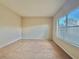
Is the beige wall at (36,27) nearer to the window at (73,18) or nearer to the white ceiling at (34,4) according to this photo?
the white ceiling at (34,4)

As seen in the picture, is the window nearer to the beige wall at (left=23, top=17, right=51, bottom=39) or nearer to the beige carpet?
the beige carpet

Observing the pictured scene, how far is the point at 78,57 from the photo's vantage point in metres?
3.21

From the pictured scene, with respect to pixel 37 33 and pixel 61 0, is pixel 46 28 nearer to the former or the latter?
pixel 37 33

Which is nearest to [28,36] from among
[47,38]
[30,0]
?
[47,38]

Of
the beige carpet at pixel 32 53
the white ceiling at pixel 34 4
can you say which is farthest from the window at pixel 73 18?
the beige carpet at pixel 32 53

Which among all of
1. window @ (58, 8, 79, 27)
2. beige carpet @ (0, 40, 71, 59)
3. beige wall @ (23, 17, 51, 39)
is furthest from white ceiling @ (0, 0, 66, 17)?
beige wall @ (23, 17, 51, 39)

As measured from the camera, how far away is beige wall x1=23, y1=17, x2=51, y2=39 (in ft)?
33.7

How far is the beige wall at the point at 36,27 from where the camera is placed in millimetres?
10273

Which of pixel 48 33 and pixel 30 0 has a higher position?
pixel 30 0

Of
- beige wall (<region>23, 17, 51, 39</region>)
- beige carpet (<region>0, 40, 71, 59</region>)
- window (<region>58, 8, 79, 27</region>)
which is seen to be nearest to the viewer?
window (<region>58, 8, 79, 27</region>)

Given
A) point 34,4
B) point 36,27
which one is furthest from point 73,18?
point 36,27

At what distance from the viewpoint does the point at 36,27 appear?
10336mm

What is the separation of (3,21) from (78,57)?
436 cm

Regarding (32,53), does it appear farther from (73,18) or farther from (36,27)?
(36,27)
